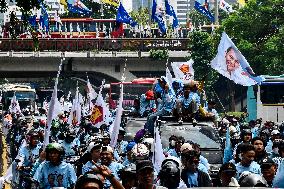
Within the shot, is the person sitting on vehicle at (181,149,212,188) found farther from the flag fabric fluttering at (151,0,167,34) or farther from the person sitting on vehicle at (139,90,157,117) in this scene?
the flag fabric fluttering at (151,0,167,34)

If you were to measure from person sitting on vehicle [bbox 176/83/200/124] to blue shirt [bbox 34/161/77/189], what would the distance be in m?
6.36

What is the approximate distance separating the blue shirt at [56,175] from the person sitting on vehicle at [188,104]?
20.9 ft

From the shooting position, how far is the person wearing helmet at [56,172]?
1126 centimetres

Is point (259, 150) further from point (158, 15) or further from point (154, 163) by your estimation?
point (158, 15)

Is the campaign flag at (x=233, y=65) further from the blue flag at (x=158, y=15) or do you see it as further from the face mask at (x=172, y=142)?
the blue flag at (x=158, y=15)

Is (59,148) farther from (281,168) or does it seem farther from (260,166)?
(281,168)

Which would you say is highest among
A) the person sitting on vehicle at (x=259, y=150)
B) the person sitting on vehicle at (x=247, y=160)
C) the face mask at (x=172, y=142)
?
the person sitting on vehicle at (x=247, y=160)

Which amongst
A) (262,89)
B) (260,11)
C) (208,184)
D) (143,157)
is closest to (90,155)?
(143,157)

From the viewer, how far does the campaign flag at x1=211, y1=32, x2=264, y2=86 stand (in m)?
20.3

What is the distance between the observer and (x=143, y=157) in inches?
480

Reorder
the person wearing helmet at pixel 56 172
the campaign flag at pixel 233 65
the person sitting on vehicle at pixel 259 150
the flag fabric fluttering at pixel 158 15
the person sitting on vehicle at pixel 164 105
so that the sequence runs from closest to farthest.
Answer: the person wearing helmet at pixel 56 172 → the person sitting on vehicle at pixel 259 150 → the person sitting on vehicle at pixel 164 105 → the campaign flag at pixel 233 65 → the flag fabric fluttering at pixel 158 15

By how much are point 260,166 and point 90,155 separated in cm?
215

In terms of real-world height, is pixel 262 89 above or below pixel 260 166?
below

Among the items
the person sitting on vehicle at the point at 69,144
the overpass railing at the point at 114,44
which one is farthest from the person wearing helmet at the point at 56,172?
the overpass railing at the point at 114,44
